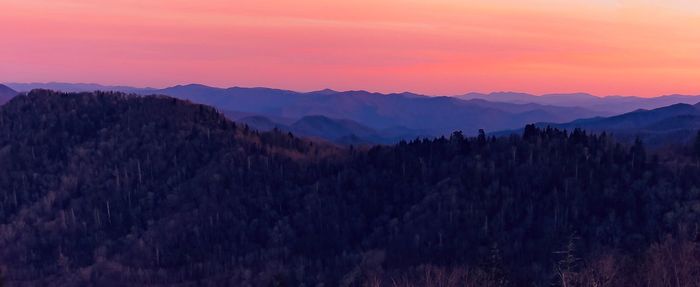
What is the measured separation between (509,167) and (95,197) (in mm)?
123410

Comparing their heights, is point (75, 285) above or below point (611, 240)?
below

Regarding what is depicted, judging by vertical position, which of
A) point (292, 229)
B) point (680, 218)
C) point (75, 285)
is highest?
point (680, 218)

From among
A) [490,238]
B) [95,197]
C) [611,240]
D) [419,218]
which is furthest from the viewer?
[95,197]

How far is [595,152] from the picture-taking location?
16662cm

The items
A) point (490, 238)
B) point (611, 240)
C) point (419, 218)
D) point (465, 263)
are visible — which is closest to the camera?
point (465, 263)

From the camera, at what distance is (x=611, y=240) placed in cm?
13288

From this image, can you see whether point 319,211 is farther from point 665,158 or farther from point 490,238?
point 665,158

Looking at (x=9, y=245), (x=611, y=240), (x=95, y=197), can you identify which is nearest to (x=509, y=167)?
(x=611, y=240)

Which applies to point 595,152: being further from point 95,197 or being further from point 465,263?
point 95,197

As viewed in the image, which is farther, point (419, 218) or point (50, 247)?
point (50, 247)

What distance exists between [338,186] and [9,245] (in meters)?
90.8

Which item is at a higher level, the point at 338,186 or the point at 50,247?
the point at 338,186

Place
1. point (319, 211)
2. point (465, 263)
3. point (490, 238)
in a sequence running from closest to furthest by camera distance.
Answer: point (465, 263), point (490, 238), point (319, 211)

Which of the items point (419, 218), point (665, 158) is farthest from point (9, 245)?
point (665, 158)
